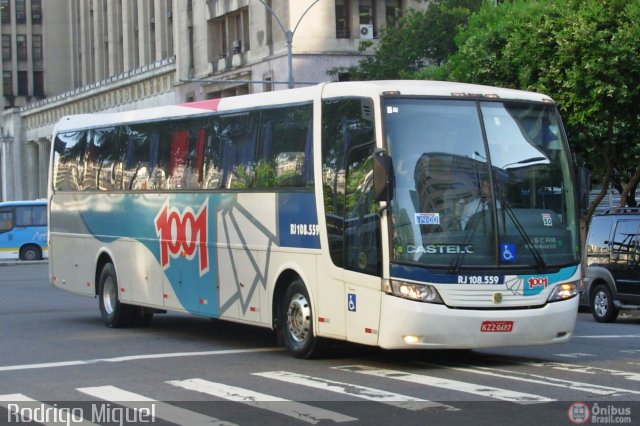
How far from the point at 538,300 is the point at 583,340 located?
4.65 m

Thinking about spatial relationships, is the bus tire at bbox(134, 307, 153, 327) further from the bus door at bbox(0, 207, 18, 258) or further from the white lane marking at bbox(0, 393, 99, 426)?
the bus door at bbox(0, 207, 18, 258)

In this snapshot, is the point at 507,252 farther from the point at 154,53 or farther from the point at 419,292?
the point at 154,53

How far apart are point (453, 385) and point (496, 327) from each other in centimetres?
127

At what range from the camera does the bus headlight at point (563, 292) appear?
45.4 ft

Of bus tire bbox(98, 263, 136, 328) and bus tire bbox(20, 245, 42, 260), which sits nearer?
bus tire bbox(98, 263, 136, 328)

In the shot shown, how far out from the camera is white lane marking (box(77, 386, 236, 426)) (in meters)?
10.3

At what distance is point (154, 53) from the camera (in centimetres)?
8038

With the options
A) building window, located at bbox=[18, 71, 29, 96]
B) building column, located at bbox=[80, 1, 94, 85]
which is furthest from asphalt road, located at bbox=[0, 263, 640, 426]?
building window, located at bbox=[18, 71, 29, 96]

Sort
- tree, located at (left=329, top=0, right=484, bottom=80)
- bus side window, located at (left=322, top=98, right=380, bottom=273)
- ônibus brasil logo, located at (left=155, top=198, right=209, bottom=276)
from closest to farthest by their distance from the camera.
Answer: bus side window, located at (left=322, top=98, right=380, bottom=273) < ônibus brasil logo, located at (left=155, top=198, right=209, bottom=276) < tree, located at (left=329, top=0, right=484, bottom=80)

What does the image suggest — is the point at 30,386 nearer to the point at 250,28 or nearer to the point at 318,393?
the point at 318,393

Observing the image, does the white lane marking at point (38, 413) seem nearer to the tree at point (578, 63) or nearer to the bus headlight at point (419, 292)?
the bus headlight at point (419, 292)

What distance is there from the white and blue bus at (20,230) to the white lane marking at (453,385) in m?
43.6

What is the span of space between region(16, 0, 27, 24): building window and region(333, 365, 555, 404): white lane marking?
9988 cm

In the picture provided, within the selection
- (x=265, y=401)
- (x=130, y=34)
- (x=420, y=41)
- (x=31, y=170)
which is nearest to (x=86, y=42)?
(x=31, y=170)
